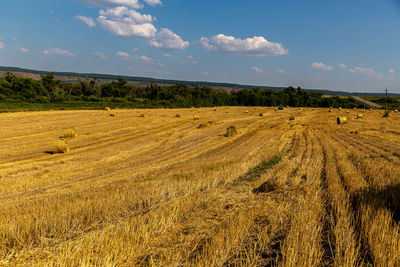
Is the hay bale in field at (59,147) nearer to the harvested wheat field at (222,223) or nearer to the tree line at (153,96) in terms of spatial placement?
the harvested wheat field at (222,223)

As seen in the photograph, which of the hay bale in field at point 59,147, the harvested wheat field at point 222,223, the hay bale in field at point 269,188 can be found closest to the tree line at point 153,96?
the hay bale in field at point 59,147

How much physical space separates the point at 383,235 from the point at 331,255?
85cm

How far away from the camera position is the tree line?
83.3 m

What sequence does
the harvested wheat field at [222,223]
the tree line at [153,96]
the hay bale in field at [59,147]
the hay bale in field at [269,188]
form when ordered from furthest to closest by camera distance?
the tree line at [153,96]
the hay bale in field at [59,147]
the hay bale in field at [269,188]
the harvested wheat field at [222,223]

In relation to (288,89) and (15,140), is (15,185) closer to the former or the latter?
(15,140)

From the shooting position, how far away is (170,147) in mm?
19750

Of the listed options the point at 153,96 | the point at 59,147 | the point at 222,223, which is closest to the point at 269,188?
the point at 222,223

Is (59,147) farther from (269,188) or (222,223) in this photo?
(222,223)

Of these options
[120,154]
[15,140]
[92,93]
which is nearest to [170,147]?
[120,154]

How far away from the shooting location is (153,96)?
120 meters

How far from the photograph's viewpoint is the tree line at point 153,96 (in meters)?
83.3

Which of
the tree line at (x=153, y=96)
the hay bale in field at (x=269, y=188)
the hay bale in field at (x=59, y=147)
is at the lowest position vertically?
the hay bale in field at (x=59, y=147)

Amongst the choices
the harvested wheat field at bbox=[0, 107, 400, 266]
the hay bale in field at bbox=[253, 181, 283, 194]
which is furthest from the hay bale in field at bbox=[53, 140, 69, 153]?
the hay bale in field at bbox=[253, 181, 283, 194]

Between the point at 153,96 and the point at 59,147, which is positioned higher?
the point at 153,96
